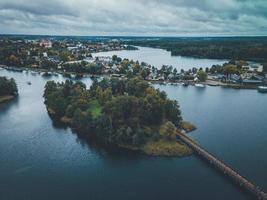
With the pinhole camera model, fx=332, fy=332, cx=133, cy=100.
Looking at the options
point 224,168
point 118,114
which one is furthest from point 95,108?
point 224,168

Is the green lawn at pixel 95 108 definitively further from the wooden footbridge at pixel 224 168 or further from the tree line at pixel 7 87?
the tree line at pixel 7 87

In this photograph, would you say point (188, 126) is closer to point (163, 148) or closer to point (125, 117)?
point (125, 117)

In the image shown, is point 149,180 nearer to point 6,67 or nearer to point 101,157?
point 101,157

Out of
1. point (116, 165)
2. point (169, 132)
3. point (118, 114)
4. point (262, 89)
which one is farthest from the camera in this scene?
point (262, 89)

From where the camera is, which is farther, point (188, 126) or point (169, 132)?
point (188, 126)

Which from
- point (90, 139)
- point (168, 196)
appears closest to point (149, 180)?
point (168, 196)

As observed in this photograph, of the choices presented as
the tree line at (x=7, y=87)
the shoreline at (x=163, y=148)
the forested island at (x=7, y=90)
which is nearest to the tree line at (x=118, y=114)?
the shoreline at (x=163, y=148)
